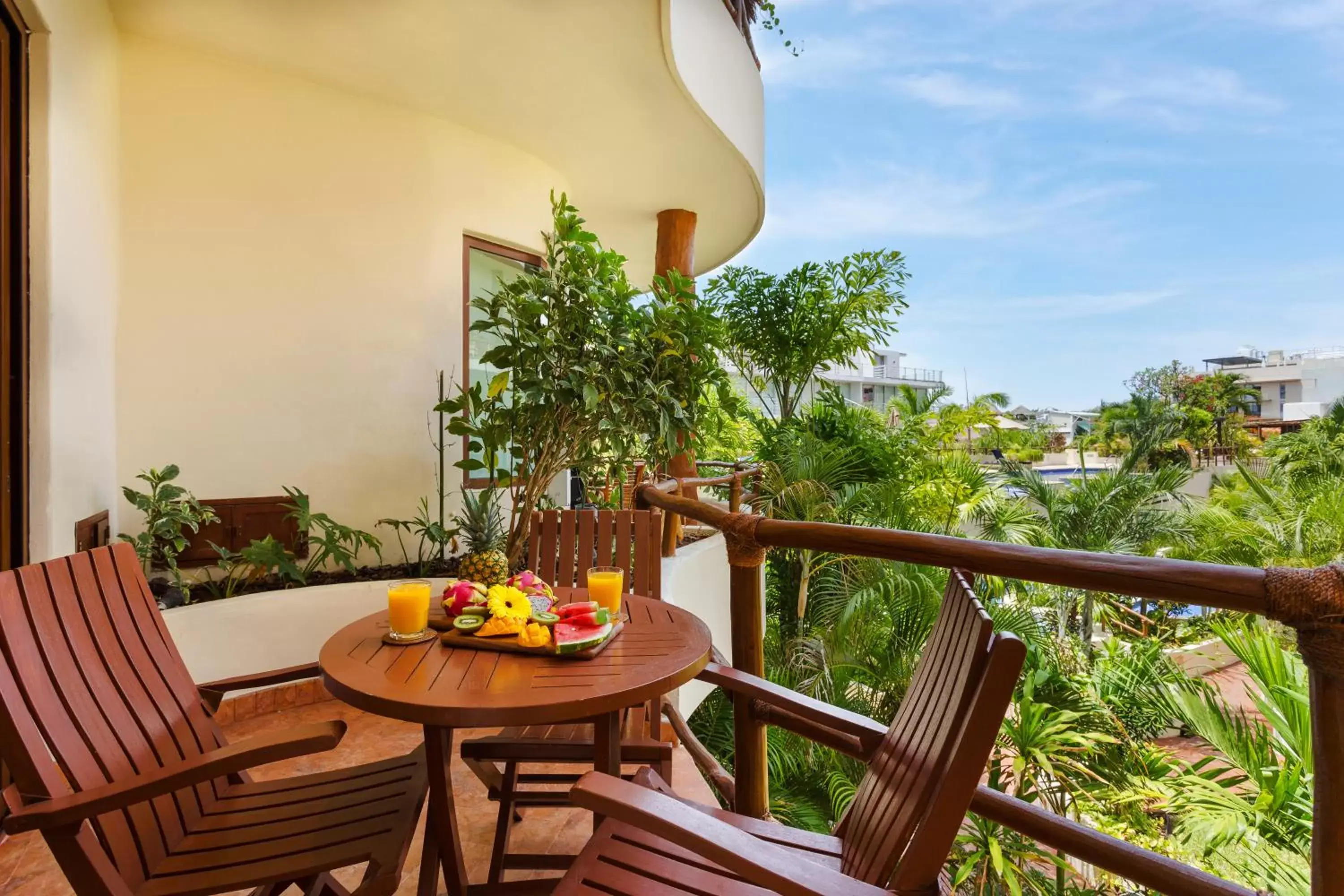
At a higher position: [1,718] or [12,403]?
[12,403]

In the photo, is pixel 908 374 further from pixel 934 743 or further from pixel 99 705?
pixel 99 705

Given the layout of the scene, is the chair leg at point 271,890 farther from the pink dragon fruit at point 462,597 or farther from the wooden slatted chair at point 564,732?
the pink dragon fruit at point 462,597

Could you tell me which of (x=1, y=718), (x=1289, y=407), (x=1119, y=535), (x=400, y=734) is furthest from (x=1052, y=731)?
(x=1289, y=407)

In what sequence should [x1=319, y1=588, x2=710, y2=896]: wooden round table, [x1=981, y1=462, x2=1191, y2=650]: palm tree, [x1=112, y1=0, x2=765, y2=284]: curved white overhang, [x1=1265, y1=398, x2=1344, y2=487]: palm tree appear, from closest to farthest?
[x1=319, y1=588, x2=710, y2=896]: wooden round table → [x1=112, y1=0, x2=765, y2=284]: curved white overhang → [x1=981, y1=462, x2=1191, y2=650]: palm tree → [x1=1265, y1=398, x2=1344, y2=487]: palm tree

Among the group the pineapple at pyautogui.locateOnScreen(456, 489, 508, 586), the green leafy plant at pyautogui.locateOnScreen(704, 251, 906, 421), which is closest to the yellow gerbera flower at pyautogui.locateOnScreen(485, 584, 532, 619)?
the pineapple at pyautogui.locateOnScreen(456, 489, 508, 586)

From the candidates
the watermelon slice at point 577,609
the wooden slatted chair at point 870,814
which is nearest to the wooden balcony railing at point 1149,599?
the wooden slatted chair at point 870,814

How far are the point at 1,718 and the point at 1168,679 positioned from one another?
8.31 meters

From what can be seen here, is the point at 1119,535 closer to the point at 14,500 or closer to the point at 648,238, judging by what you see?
the point at 648,238

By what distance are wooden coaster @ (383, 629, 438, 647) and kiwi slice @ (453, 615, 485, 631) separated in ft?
0.25

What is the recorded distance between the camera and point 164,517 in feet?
10.3

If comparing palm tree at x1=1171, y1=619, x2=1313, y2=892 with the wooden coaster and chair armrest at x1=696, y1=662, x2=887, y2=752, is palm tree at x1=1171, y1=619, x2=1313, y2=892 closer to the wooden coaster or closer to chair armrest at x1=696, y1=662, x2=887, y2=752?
chair armrest at x1=696, y1=662, x2=887, y2=752

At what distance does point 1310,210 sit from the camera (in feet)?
175

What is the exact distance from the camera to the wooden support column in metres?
5.50

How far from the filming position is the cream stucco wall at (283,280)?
348 cm
